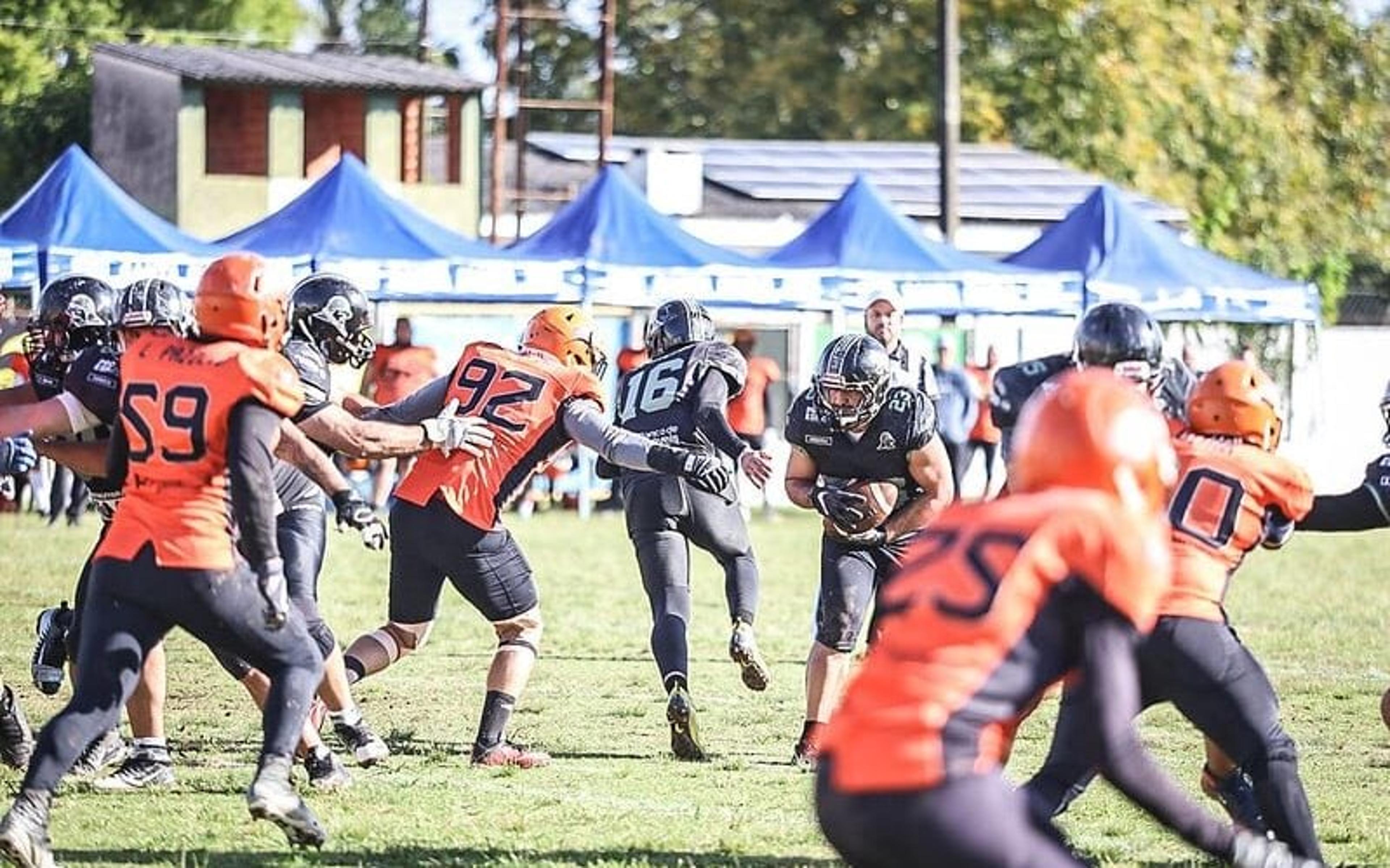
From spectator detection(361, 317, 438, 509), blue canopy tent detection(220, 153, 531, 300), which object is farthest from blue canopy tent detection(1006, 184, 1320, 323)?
spectator detection(361, 317, 438, 509)

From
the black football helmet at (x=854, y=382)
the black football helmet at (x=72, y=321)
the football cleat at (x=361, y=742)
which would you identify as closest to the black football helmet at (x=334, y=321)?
the black football helmet at (x=72, y=321)

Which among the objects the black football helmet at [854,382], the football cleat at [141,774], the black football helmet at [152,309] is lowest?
the football cleat at [141,774]

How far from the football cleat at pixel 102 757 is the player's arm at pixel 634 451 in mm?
1931

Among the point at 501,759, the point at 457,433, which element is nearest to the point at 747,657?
the point at 501,759

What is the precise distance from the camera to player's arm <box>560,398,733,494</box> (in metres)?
7.84

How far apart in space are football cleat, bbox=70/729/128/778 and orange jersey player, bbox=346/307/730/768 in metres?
0.87

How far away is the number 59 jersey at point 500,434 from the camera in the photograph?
8344mm

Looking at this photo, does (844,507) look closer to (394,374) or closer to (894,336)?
(894,336)

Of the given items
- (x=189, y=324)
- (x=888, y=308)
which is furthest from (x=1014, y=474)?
(x=888, y=308)

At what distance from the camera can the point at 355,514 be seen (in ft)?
23.9

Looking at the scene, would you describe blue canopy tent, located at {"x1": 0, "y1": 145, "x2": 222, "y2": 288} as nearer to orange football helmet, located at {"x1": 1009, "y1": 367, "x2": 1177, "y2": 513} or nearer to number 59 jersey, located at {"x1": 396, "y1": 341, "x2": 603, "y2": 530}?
number 59 jersey, located at {"x1": 396, "y1": 341, "x2": 603, "y2": 530}

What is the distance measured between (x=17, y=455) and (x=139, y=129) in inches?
1029

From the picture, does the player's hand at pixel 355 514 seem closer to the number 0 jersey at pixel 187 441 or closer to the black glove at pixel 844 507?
the number 0 jersey at pixel 187 441

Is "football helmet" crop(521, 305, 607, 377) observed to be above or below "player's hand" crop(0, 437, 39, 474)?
above
